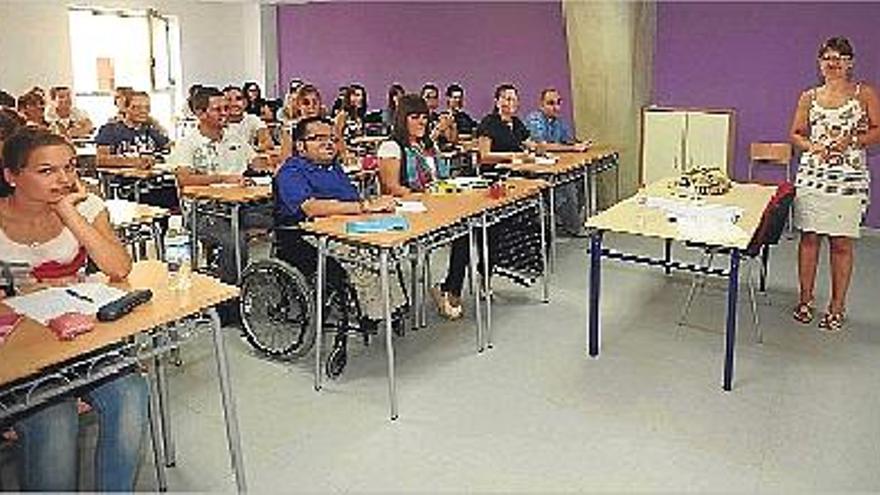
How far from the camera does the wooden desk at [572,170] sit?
17.9 feet

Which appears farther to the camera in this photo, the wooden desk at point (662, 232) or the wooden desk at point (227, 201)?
the wooden desk at point (227, 201)

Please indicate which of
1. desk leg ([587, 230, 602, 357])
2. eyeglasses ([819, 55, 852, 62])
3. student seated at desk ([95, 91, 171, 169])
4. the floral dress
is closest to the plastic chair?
Result: the floral dress

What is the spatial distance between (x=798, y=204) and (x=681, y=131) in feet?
9.42

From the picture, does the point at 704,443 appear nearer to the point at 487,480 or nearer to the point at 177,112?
the point at 487,480

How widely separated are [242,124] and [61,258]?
3186 millimetres

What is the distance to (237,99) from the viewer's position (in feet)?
17.5

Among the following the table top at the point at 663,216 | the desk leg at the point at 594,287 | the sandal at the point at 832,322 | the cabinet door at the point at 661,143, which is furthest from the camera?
the cabinet door at the point at 661,143

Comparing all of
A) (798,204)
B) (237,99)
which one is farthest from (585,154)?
(237,99)

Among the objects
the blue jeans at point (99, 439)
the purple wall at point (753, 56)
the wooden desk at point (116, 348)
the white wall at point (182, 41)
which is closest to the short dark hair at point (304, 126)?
the wooden desk at point (116, 348)

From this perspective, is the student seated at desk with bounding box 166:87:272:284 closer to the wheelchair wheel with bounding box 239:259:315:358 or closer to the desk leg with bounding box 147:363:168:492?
the wheelchair wheel with bounding box 239:259:315:358

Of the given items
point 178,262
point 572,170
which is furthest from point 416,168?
point 178,262

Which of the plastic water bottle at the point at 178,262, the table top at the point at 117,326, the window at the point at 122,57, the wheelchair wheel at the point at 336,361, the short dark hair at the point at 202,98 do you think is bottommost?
the wheelchair wheel at the point at 336,361

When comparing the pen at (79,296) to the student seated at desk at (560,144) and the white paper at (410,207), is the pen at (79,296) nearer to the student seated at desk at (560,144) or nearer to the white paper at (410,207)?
the white paper at (410,207)

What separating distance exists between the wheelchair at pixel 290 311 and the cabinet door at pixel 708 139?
389 centimetres
